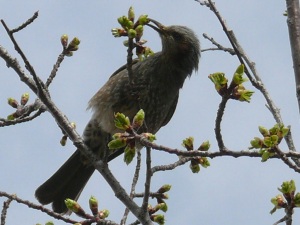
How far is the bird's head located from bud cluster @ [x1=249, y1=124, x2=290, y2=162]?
9.25 ft

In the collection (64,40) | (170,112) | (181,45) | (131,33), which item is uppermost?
(181,45)

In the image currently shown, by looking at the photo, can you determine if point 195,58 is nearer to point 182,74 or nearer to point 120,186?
point 182,74

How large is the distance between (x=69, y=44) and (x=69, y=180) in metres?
1.88

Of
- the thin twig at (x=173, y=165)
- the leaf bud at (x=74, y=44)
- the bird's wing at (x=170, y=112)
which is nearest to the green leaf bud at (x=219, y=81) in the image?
the thin twig at (x=173, y=165)

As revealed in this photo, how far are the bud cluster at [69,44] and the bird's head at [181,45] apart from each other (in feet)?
4.67

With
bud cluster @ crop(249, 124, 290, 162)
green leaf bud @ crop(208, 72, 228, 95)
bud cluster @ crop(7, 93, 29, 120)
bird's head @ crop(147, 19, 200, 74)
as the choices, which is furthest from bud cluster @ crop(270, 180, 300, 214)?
bird's head @ crop(147, 19, 200, 74)

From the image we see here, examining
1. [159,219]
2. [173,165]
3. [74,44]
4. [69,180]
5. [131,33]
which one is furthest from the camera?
[69,180]

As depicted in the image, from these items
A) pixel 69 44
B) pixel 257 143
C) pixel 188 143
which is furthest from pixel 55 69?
pixel 257 143

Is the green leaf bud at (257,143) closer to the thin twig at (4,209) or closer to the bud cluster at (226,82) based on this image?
the bud cluster at (226,82)

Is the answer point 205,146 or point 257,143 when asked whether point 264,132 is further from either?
point 205,146

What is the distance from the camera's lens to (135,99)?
17.2 feet

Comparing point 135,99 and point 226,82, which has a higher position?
point 135,99

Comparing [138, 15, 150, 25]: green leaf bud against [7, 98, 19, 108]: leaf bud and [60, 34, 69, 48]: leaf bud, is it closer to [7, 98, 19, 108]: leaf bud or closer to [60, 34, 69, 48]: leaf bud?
[60, 34, 69, 48]: leaf bud

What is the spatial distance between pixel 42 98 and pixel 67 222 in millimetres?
802
